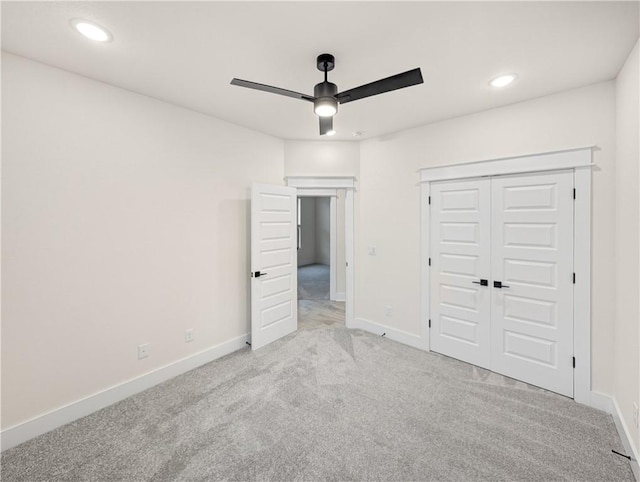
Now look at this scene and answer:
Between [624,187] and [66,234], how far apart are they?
425 centimetres

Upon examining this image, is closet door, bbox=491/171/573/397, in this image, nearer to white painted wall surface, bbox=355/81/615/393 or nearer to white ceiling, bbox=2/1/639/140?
white painted wall surface, bbox=355/81/615/393

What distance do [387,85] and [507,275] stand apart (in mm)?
2254

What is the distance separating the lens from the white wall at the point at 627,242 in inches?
75.8

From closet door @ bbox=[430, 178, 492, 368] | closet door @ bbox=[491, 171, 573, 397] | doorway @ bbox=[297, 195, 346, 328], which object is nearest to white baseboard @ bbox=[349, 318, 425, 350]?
closet door @ bbox=[430, 178, 492, 368]

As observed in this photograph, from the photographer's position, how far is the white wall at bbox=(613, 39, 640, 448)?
6.32ft

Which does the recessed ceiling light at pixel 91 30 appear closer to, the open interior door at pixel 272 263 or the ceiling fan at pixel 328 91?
the ceiling fan at pixel 328 91

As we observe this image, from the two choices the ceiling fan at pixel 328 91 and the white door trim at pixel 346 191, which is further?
the white door trim at pixel 346 191

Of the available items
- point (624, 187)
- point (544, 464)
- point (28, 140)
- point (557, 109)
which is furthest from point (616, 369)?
point (28, 140)

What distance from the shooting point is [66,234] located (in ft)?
7.45

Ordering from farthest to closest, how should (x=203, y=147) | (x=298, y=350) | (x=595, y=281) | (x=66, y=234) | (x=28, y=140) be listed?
(x=298, y=350) < (x=203, y=147) < (x=595, y=281) < (x=66, y=234) < (x=28, y=140)

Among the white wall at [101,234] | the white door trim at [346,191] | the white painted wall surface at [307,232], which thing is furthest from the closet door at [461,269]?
the white painted wall surface at [307,232]

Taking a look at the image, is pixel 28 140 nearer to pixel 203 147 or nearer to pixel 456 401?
pixel 203 147

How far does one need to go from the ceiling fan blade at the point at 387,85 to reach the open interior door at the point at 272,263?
1.83 metres

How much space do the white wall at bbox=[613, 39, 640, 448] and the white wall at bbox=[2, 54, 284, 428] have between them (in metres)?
3.54
